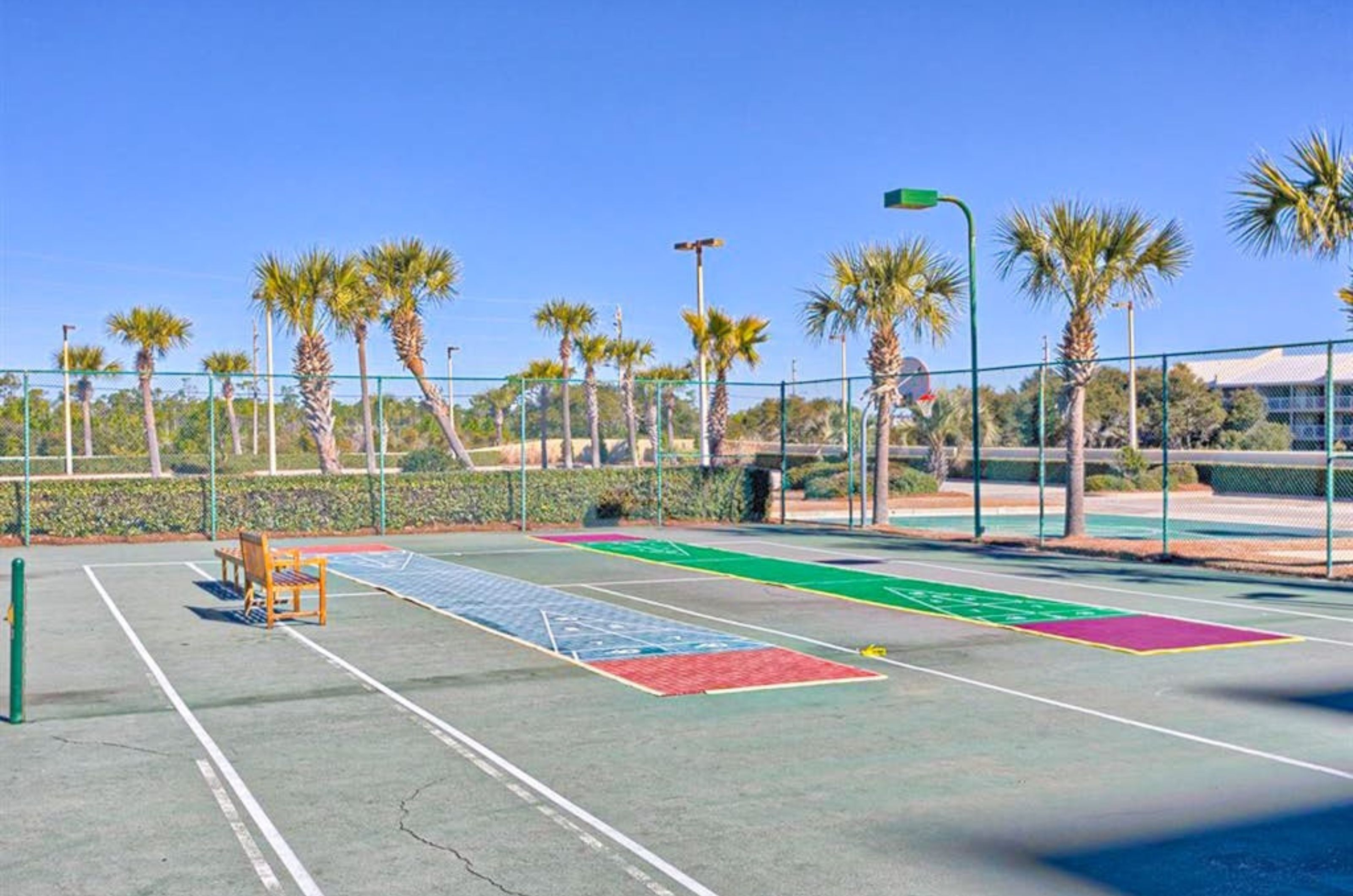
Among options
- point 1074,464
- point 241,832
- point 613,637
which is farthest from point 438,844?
point 1074,464

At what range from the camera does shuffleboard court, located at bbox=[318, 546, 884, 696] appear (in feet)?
36.8

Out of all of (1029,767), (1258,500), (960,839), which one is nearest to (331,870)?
(960,839)

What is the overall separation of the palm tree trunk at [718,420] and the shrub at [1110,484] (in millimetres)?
15024

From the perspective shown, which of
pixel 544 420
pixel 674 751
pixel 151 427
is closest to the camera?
pixel 674 751

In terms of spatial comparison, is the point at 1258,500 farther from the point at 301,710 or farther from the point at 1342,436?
the point at 301,710

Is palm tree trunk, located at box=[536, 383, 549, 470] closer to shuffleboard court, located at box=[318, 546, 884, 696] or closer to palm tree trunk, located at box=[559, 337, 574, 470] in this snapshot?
palm tree trunk, located at box=[559, 337, 574, 470]

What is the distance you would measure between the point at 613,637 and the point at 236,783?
596 centimetres

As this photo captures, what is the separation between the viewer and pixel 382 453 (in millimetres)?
26547

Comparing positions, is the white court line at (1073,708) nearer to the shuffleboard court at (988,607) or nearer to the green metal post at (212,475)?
the shuffleboard court at (988,607)

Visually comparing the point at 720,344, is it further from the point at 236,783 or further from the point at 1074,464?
the point at 236,783

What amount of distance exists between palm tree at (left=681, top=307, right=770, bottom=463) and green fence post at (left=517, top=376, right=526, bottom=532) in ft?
25.7

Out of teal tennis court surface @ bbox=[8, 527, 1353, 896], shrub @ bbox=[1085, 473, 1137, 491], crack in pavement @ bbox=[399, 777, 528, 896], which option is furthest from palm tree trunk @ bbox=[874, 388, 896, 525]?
crack in pavement @ bbox=[399, 777, 528, 896]

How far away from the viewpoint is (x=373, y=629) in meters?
14.1

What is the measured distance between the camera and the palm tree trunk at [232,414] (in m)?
31.3
